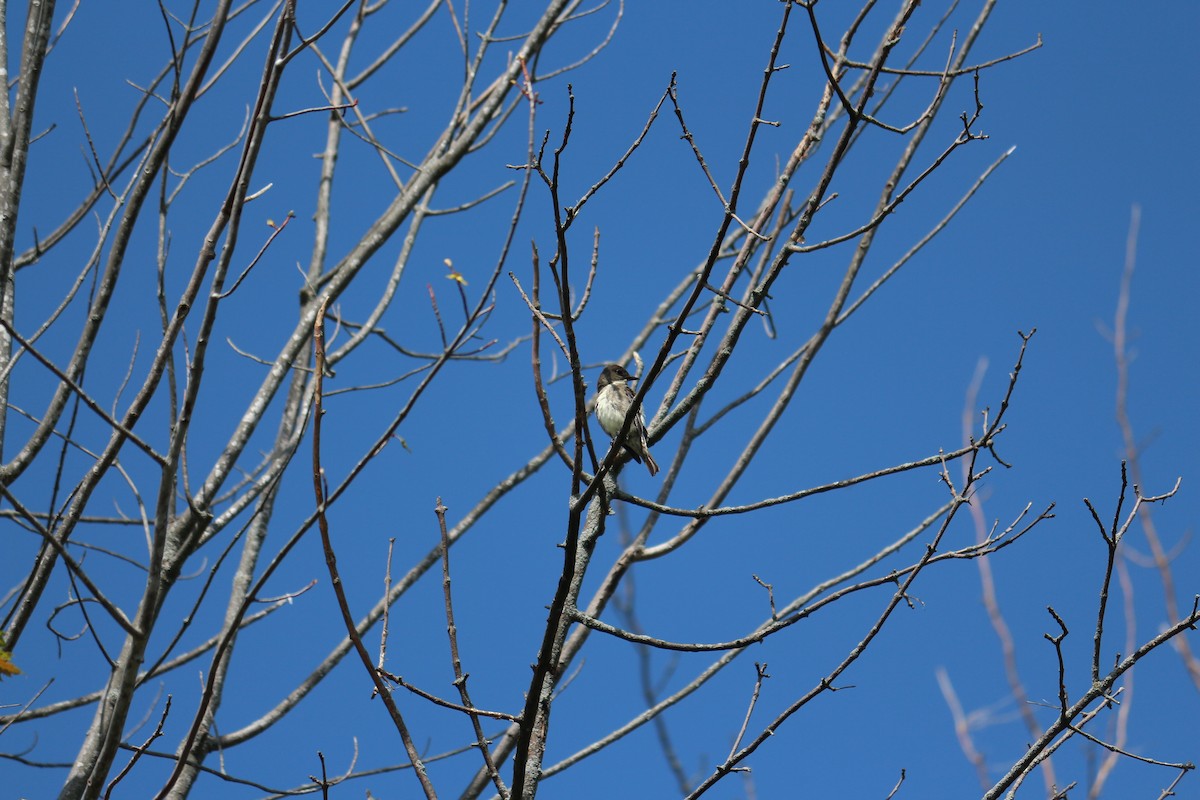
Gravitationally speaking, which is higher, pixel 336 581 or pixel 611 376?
pixel 611 376

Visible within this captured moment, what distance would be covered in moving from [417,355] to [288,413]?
0.69 meters

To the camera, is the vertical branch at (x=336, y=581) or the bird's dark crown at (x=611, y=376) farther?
the bird's dark crown at (x=611, y=376)

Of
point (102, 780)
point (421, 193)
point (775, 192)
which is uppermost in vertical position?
point (421, 193)

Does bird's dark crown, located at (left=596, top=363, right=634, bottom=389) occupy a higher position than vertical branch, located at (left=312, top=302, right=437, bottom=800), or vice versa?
bird's dark crown, located at (left=596, top=363, right=634, bottom=389)

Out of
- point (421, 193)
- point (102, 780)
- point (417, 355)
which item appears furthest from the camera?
point (417, 355)

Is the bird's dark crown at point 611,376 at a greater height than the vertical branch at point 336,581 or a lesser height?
greater

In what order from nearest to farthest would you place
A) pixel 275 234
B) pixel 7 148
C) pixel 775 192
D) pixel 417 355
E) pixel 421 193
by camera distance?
1. pixel 275 234
2. pixel 775 192
3. pixel 7 148
4. pixel 421 193
5. pixel 417 355

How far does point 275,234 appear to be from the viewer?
2.78 meters

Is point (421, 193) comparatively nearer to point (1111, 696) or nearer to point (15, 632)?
point (15, 632)

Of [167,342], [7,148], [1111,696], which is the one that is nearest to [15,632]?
[167,342]

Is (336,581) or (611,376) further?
(611,376)

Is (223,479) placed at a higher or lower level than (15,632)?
higher

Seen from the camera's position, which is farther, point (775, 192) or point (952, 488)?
point (775, 192)

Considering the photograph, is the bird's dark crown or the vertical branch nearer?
the vertical branch
